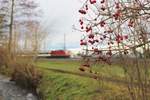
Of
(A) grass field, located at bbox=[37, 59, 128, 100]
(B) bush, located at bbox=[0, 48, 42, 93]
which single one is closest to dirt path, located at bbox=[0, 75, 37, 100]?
(B) bush, located at bbox=[0, 48, 42, 93]

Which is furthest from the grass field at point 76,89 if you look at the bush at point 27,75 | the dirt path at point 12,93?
the dirt path at point 12,93

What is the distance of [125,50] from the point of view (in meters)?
5.22

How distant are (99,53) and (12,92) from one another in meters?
17.8

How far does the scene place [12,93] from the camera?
72.1 feet

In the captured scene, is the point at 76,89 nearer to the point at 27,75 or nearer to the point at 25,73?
the point at 27,75

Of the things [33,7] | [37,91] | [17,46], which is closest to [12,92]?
[37,91]

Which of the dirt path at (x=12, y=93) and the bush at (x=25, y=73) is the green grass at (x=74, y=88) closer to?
the bush at (x=25, y=73)

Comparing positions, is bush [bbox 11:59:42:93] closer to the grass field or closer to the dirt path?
the dirt path

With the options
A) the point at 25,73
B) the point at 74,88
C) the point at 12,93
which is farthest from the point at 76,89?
the point at 25,73

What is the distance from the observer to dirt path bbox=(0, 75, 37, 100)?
2052 centimetres

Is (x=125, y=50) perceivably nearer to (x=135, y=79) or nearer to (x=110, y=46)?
(x=110, y=46)

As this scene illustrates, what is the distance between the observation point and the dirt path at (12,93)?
67.3 ft

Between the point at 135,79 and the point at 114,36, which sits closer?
the point at 114,36

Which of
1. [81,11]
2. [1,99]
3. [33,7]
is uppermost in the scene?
[33,7]
